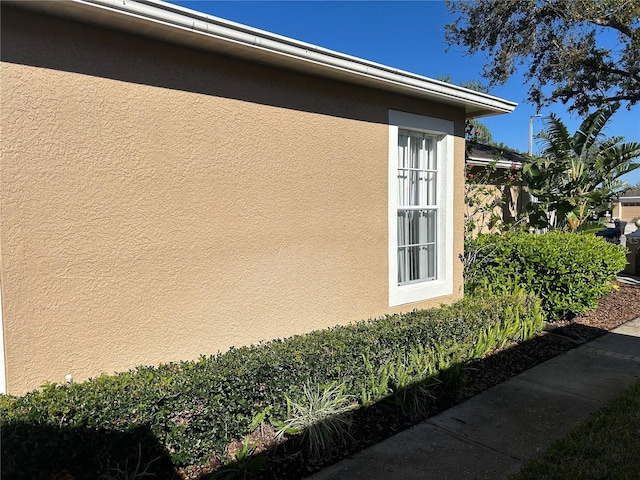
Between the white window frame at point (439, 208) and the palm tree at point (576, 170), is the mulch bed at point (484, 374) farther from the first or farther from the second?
the palm tree at point (576, 170)

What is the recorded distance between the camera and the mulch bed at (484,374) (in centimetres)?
357

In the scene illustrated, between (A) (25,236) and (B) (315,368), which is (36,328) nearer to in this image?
(A) (25,236)

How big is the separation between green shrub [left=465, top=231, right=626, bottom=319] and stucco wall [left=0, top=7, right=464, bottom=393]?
3.01 m

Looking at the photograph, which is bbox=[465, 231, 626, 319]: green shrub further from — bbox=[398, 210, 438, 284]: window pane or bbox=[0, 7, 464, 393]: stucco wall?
bbox=[0, 7, 464, 393]: stucco wall

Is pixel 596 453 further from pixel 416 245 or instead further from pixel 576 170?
pixel 576 170

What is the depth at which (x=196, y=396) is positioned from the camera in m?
3.34

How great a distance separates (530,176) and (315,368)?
7.73 metres

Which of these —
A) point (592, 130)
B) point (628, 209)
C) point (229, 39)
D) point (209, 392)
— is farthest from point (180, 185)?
point (628, 209)

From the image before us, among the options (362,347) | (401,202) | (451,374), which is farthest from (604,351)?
(362,347)

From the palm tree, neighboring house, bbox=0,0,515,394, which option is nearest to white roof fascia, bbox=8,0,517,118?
neighboring house, bbox=0,0,515,394

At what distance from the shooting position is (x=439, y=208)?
268 inches

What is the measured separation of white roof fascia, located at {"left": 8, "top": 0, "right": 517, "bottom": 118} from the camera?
3.47 m

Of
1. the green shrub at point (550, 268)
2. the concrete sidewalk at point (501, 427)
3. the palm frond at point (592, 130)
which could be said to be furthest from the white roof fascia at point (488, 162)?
the concrete sidewalk at point (501, 427)

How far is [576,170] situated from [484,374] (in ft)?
22.3
